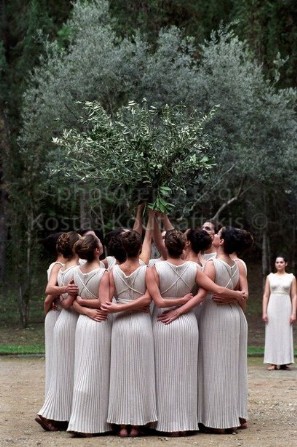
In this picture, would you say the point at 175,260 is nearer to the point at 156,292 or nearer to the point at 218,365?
the point at 156,292

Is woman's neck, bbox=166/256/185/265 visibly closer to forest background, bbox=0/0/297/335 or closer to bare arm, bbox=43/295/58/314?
bare arm, bbox=43/295/58/314

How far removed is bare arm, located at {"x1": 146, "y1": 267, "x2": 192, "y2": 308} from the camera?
1257 cm

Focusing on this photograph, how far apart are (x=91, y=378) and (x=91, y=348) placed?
0.34m

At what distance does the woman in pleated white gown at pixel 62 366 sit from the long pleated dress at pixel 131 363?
2.18 feet

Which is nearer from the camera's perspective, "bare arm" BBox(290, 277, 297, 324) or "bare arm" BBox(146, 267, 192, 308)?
"bare arm" BBox(146, 267, 192, 308)

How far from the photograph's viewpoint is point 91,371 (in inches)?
498

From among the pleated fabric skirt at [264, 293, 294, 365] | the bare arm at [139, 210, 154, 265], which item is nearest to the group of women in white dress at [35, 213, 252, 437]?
the bare arm at [139, 210, 154, 265]

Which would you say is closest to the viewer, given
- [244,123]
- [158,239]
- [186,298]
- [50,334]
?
[186,298]

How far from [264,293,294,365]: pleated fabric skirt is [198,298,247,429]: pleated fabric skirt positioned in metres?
8.02

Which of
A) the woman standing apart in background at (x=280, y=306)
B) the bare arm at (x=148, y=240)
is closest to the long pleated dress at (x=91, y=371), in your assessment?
the bare arm at (x=148, y=240)

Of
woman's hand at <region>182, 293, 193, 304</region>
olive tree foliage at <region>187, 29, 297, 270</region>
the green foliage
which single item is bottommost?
woman's hand at <region>182, 293, 193, 304</region>

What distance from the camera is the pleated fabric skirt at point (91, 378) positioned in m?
12.6

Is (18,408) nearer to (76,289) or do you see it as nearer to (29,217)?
(76,289)

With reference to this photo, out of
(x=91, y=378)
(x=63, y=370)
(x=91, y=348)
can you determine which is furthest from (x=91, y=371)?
(x=63, y=370)
